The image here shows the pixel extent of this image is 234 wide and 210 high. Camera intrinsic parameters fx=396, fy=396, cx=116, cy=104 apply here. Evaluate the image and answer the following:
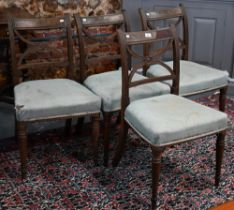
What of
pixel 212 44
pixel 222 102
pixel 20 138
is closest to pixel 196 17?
pixel 212 44

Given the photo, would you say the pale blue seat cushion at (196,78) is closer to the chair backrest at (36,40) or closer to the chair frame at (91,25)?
the chair frame at (91,25)

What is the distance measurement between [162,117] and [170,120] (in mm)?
48

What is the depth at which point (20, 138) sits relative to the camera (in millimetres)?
2189

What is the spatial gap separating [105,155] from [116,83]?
460 mm

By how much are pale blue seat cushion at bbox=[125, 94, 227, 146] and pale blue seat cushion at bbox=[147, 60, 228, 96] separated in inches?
14.6

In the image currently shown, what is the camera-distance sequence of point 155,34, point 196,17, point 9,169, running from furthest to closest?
point 196,17, point 9,169, point 155,34

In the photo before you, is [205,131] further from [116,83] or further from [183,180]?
[116,83]

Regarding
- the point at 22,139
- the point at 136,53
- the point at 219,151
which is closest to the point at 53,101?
the point at 22,139

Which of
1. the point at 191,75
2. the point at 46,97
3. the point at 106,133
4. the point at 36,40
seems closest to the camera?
the point at 46,97

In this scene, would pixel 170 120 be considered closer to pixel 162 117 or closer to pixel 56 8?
pixel 162 117

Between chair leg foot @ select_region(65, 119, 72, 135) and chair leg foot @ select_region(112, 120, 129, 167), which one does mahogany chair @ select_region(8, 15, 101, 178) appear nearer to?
chair leg foot @ select_region(112, 120, 129, 167)

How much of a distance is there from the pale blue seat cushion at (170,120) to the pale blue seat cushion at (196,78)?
14.6 inches

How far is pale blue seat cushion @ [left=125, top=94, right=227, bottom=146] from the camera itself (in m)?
1.92

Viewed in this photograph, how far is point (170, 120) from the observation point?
1975 mm
